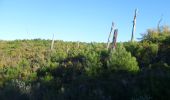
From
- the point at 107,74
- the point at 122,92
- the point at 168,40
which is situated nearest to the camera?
the point at 122,92

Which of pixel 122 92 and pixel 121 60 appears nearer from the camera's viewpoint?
pixel 122 92

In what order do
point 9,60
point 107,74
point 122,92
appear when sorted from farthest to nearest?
point 9,60
point 107,74
point 122,92

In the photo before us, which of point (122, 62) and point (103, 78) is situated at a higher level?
point (122, 62)

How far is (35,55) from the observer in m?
43.3

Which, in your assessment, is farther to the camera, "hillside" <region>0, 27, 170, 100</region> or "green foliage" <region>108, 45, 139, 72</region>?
"green foliage" <region>108, 45, 139, 72</region>

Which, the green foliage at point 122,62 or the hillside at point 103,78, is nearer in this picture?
the hillside at point 103,78

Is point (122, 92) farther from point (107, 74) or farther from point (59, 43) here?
point (59, 43)

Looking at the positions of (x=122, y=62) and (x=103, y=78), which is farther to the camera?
(x=122, y=62)

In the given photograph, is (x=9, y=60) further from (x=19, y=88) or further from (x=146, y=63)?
(x=19, y=88)

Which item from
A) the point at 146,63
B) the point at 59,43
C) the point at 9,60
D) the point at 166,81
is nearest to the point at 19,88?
the point at 166,81

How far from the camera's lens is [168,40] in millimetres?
28641

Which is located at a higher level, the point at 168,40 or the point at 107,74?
the point at 168,40

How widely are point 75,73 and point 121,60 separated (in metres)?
3.00

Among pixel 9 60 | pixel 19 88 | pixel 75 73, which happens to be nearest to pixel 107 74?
pixel 75 73
